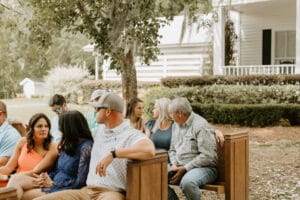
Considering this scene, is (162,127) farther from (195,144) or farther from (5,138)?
(5,138)

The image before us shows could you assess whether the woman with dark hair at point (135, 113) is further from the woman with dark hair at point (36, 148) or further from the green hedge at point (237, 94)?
the green hedge at point (237, 94)

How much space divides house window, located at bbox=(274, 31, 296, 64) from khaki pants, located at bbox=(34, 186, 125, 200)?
17941mm

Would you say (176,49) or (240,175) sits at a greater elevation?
(176,49)

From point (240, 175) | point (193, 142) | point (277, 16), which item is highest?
point (277, 16)

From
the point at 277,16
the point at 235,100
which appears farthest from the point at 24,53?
the point at 235,100

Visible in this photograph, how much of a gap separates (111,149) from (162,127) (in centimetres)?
194

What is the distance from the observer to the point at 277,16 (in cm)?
2181

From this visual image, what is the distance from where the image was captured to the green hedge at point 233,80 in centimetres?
1673

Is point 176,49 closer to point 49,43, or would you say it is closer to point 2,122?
point 49,43

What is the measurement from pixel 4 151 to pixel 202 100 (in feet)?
37.6

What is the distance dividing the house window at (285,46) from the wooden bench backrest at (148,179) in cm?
1758

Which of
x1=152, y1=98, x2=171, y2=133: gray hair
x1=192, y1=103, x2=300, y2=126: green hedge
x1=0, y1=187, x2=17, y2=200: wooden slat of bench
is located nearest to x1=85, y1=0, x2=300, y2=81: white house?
x1=192, y1=103, x2=300, y2=126: green hedge

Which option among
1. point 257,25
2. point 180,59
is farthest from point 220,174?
point 180,59

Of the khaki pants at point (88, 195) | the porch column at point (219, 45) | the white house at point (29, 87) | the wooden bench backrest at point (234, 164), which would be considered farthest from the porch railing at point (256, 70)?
the white house at point (29, 87)
